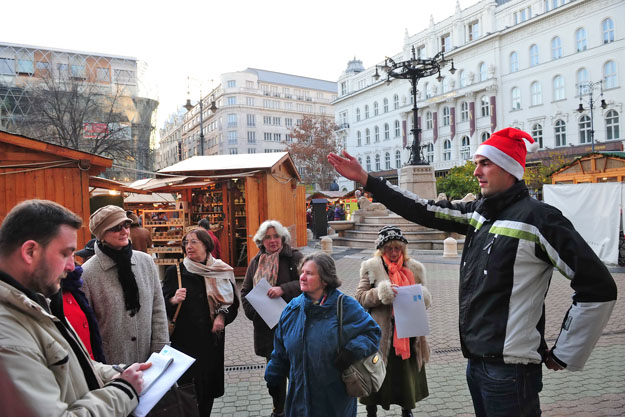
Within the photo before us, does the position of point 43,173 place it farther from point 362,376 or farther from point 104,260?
point 362,376

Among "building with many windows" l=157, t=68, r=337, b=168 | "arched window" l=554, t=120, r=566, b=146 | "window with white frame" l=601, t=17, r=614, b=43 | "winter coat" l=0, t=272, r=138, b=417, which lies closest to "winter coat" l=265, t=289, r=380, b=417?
"winter coat" l=0, t=272, r=138, b=417

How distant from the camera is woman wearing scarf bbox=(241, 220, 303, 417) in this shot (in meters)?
4.16

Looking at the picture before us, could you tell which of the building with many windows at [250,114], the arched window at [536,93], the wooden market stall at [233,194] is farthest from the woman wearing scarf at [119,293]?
the building with many windows at [250,114]

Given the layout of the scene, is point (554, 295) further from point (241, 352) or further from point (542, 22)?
point (542, 22)

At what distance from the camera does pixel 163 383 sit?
74.5 inches

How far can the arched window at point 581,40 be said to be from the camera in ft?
125

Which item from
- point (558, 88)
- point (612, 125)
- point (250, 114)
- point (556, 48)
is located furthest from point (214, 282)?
point (250, 114)

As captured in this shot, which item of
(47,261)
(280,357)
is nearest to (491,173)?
(280,357)

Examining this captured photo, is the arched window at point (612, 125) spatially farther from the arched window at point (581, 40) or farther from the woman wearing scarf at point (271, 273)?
the woman wearing scarf at point (271, 273)

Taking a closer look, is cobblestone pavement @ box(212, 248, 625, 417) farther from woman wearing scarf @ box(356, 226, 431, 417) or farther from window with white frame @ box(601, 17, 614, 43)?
window with white frame @ box(601, 17, 614, 43)

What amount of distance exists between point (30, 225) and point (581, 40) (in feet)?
158

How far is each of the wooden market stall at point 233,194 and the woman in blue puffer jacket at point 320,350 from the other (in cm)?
828

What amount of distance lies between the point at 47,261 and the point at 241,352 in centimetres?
506

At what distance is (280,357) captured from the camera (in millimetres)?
2934
